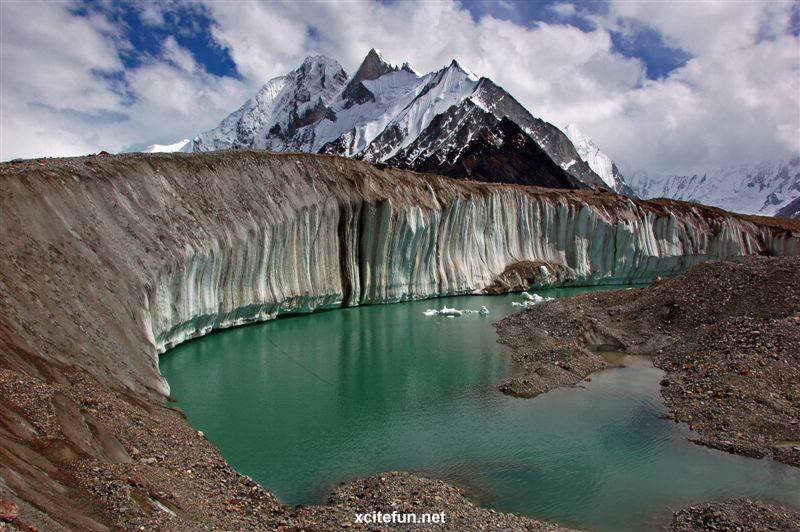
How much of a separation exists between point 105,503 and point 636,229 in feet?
154

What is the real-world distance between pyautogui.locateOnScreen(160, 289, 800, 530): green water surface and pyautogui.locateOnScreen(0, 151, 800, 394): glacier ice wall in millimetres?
2396

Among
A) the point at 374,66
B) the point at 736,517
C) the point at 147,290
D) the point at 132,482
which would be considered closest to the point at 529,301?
the point at 147,290

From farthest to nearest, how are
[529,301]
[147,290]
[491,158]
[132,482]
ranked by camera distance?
[491,158]
[529,301]
[147,290]
[132,482]

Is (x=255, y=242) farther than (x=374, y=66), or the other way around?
(x=374, y=66)

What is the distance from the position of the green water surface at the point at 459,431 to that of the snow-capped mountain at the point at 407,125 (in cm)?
6492

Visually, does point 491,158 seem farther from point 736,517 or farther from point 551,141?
point 736,517

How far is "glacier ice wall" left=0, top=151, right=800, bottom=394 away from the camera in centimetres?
1174

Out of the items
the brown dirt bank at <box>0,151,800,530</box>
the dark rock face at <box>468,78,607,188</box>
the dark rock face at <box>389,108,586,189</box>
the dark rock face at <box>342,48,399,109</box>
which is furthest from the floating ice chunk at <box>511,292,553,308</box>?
the dark rock face at <box>342,48,399,109</box>

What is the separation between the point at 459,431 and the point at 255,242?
14.5 meters

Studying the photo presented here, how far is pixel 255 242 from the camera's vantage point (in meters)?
22.9

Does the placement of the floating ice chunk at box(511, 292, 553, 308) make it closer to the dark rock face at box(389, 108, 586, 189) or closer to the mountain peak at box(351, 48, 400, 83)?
the dark rock face at box(389, 108, 586, 189)

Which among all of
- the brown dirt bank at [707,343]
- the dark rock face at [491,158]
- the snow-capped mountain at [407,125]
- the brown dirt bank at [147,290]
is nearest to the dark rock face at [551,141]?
the snow-capped mountain at [407,125]

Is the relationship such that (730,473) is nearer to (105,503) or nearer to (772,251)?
(105,503)

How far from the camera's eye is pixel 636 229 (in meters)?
45.8
